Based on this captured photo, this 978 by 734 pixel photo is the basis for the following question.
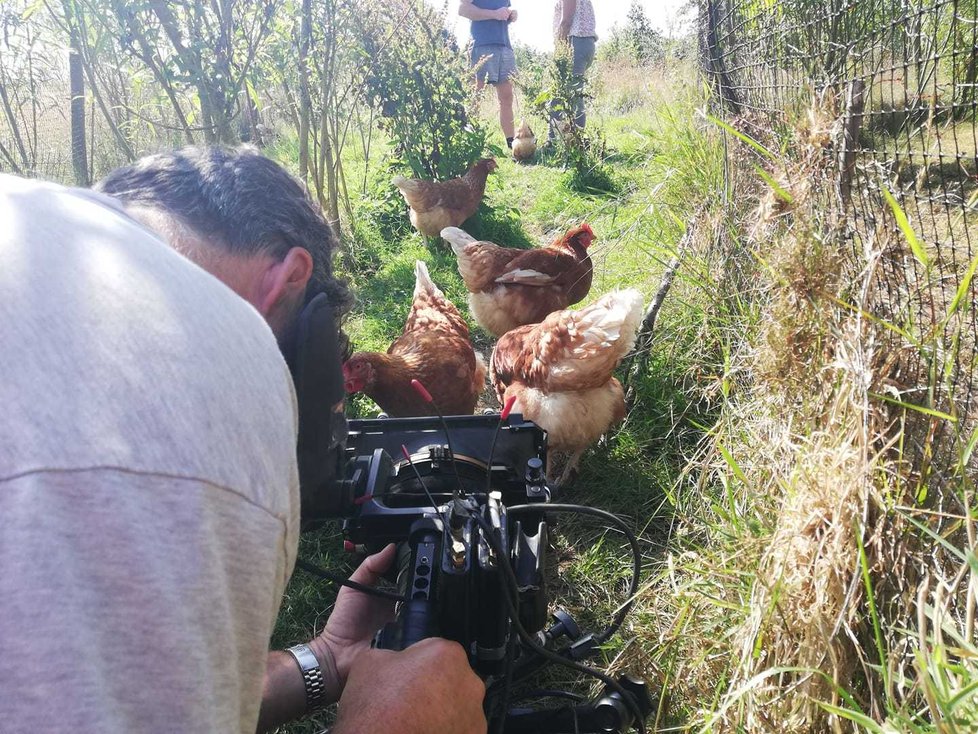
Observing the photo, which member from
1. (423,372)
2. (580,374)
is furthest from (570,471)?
→ (423,372)

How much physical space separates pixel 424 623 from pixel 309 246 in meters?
0.72

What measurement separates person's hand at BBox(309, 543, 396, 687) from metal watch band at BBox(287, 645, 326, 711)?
2 centimetres

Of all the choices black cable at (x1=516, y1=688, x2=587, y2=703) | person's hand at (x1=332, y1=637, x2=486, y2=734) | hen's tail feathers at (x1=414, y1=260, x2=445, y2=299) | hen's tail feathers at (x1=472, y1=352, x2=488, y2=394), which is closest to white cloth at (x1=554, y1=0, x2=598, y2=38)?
hen's tail feathers at (x1=414, y1=260, x2=445, y2=299)

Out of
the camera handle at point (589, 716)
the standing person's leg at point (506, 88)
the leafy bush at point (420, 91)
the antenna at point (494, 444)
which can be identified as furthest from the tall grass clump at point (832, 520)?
the standing person's leg at point (506, 88)

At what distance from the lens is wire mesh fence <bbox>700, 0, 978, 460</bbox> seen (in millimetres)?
1403

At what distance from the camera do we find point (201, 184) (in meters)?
1.14

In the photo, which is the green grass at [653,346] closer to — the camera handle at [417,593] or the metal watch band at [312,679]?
the metal watch band at [312,679]

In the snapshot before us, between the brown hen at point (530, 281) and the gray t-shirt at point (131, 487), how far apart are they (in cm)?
317

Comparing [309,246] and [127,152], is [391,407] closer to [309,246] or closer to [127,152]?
[309,246]

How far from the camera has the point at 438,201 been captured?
5.21 m

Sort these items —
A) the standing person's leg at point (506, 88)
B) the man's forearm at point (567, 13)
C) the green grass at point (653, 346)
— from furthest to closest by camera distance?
the standing person's leg at point (506, 88) → the man's forearm at point (567, 13) → the green grass at point (653, 346)

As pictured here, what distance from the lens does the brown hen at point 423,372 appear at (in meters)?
2.87

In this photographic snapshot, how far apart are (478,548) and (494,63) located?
706 cm

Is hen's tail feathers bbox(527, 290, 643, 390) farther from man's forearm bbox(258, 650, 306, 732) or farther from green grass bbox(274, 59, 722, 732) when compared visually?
man's forearm bbox(258, 650, 306, 732)
